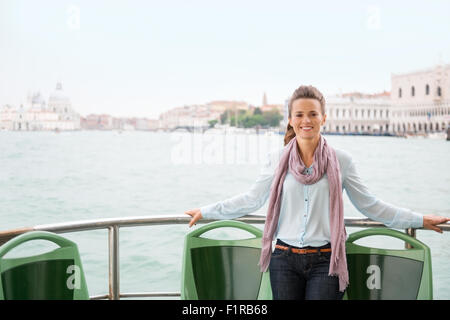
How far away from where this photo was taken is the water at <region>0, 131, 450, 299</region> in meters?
16.1

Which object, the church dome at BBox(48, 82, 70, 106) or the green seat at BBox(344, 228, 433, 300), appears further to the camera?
the church dome at BBox(48, 82, 70, 106)

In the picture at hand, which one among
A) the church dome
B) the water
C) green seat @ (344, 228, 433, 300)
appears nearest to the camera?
green seat @ (344, 228, 433, 300)

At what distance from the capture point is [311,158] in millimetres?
1536

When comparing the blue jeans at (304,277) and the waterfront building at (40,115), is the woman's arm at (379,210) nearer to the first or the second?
the blue jeans at (304,277)

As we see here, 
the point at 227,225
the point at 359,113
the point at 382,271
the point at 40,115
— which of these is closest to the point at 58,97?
the point at 40,115

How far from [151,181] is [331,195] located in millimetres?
33836

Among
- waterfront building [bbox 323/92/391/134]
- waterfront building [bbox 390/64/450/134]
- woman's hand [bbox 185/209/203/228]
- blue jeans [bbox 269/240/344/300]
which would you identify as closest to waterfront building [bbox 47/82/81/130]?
waterfront building [bbox 323/92/391/134]

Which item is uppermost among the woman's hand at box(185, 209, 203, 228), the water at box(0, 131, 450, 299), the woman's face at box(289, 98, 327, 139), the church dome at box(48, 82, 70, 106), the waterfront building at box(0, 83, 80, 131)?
the church dome at box(48, 82, 70, 106)

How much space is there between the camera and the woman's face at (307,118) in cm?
152

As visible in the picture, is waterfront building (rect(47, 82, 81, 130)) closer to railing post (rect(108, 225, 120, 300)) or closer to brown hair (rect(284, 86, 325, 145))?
railing post (rect(108, 225, 120, 300))

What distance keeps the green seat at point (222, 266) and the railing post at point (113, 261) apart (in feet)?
1.05
